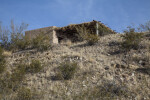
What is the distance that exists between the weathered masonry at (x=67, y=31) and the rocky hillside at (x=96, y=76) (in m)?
4.06

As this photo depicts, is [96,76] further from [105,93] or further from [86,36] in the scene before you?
[86,36]

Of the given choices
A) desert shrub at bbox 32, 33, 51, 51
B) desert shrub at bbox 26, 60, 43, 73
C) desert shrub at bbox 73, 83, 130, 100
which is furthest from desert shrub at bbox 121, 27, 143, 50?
desert shrub at bbox 32, 33, 51, 51

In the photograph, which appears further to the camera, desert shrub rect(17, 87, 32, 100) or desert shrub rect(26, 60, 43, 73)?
desert shrub rect(26, 60, 43, 73)

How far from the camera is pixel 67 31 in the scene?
56.3ft

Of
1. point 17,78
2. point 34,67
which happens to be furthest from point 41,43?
point 17,78

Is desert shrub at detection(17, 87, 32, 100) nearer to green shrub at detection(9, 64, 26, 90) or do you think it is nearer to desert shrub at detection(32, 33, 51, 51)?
green shrub at detection(9, 64, 26, 90)

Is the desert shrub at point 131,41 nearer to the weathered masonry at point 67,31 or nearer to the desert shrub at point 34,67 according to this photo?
the weathered masonry at point 67,31

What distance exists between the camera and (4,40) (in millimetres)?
16500

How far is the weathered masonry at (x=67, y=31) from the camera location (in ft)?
52.6

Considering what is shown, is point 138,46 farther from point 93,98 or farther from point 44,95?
point 44,95

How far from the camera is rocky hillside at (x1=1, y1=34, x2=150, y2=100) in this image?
23.7 feet

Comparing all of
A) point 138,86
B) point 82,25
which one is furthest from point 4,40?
point 138,86

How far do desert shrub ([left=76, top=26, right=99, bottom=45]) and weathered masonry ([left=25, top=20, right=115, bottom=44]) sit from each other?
1.76ft

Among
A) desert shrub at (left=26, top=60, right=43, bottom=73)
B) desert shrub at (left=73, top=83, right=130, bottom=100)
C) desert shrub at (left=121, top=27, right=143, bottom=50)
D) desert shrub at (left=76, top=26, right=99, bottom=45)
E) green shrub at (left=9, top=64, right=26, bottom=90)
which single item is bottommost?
desert shrub at (left=73, top=83, right=130, bottom=100)
